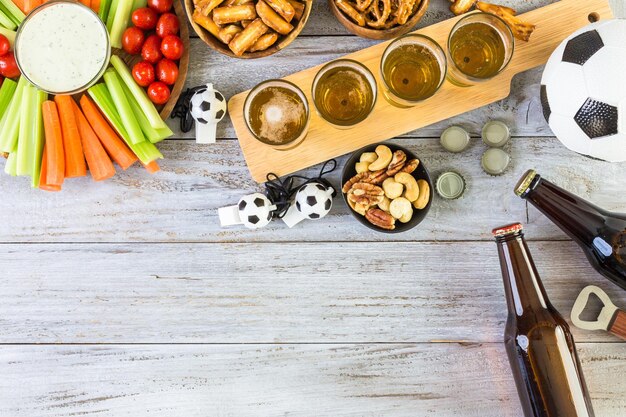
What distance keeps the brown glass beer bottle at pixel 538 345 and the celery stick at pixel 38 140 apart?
1004 millimetres

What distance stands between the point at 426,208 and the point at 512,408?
0.52 meters

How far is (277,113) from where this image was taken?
116 cm

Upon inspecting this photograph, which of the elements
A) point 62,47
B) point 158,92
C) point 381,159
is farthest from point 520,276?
point 62,47

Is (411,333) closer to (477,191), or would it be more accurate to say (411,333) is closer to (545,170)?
(477,191)

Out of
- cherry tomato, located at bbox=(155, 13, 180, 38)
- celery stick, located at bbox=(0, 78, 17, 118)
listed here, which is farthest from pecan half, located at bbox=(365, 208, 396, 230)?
celery stick, located at bbox=(0, 78, 17, 118)

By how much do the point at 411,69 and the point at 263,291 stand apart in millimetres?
610

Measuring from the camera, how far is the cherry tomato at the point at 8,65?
45.7 inches

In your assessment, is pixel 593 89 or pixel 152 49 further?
pixel 152 49

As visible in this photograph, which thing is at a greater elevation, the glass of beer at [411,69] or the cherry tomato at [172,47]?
the cherry tomato at [172,47]

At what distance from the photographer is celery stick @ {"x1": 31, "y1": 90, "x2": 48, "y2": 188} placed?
1.16 meters

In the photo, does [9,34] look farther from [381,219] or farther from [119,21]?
[381,219]

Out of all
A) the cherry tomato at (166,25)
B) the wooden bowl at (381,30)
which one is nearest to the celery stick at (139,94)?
the cherry tomato at (166,25)

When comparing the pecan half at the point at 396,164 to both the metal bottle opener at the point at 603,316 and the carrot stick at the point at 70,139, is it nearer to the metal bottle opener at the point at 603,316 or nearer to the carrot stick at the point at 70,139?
the metal bottle opener at the point at 603,316

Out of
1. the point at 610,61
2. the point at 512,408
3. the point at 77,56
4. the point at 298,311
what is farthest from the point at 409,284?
the point at 77,56
